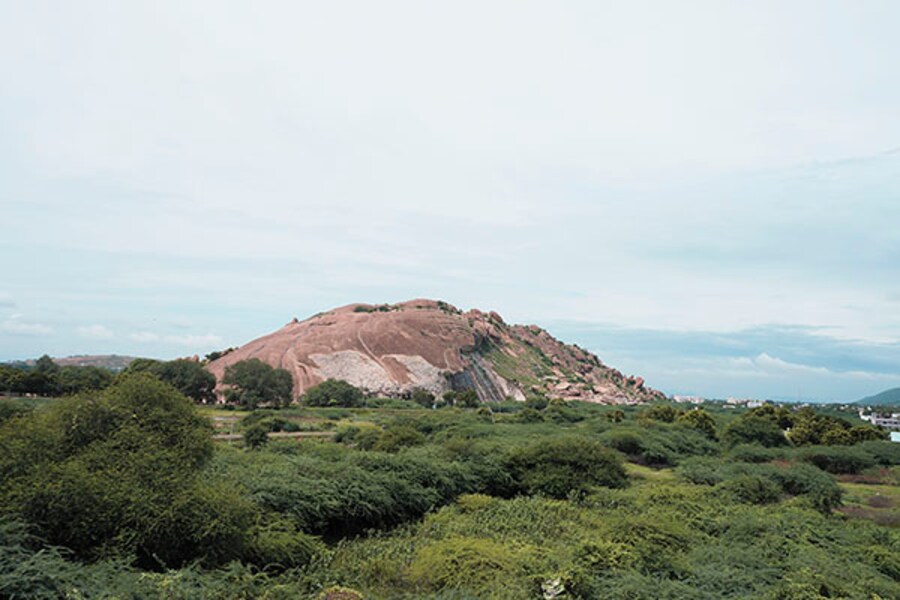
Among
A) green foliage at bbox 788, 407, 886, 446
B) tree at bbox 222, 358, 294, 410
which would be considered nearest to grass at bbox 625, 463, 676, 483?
green foliage at bbox 788, 407, 886, 446

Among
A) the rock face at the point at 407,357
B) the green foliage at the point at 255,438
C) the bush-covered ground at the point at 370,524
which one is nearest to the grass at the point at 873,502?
the bush-covered ground at the point at 370,524

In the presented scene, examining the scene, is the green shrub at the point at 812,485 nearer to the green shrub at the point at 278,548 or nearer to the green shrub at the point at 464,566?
the green shrub at the point at 464,566

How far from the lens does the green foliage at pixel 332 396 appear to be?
5909 centimetres

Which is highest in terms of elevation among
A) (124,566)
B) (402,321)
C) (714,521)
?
(402,321)

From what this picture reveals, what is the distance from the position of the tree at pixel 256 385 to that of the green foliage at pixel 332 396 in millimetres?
2854

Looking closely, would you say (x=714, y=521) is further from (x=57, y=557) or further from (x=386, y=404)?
(x=386, y=404)

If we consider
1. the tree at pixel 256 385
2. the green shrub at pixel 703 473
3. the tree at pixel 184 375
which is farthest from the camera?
the tree at pixel 256 385

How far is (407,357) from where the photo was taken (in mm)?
76688

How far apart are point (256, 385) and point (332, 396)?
813cm

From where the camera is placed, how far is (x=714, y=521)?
16234 mm

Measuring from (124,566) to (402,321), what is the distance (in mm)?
72910

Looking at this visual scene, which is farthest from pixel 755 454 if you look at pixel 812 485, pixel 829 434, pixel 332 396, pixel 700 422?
pixel 332 396

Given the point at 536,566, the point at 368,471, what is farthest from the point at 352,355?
the point at 536,566

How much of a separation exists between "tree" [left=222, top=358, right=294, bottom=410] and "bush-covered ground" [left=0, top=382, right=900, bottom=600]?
33182 millimetres
